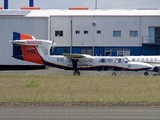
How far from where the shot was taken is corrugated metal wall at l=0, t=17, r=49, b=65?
213ft

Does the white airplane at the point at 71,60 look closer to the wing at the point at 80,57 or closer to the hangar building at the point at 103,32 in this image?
the wing at the point at 80,57

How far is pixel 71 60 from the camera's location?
5412 cm

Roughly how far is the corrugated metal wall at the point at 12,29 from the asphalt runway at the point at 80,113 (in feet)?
150

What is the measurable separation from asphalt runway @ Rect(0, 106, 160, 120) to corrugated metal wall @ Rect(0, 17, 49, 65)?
4563cm

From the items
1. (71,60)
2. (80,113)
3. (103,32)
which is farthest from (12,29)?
(80,113)

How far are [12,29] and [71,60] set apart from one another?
1390cm

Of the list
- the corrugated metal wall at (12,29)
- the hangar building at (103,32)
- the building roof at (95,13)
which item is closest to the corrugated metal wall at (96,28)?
the hangar building at (103,32)

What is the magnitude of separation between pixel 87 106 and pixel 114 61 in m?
32.8

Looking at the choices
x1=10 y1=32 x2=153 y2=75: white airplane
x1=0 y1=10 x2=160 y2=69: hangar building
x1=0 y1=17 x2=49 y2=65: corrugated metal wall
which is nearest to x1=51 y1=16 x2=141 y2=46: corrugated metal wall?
x1=0 y1=10 x2=160 y2=69: hangar building

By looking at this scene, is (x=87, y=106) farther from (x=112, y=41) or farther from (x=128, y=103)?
(x=112, y=41)

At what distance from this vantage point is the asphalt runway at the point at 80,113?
16500 millimetres

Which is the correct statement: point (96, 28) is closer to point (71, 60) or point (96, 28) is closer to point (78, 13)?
point (78, 13)

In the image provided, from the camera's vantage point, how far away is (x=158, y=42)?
69562 millimetres

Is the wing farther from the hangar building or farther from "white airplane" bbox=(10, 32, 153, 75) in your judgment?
the hangar building
